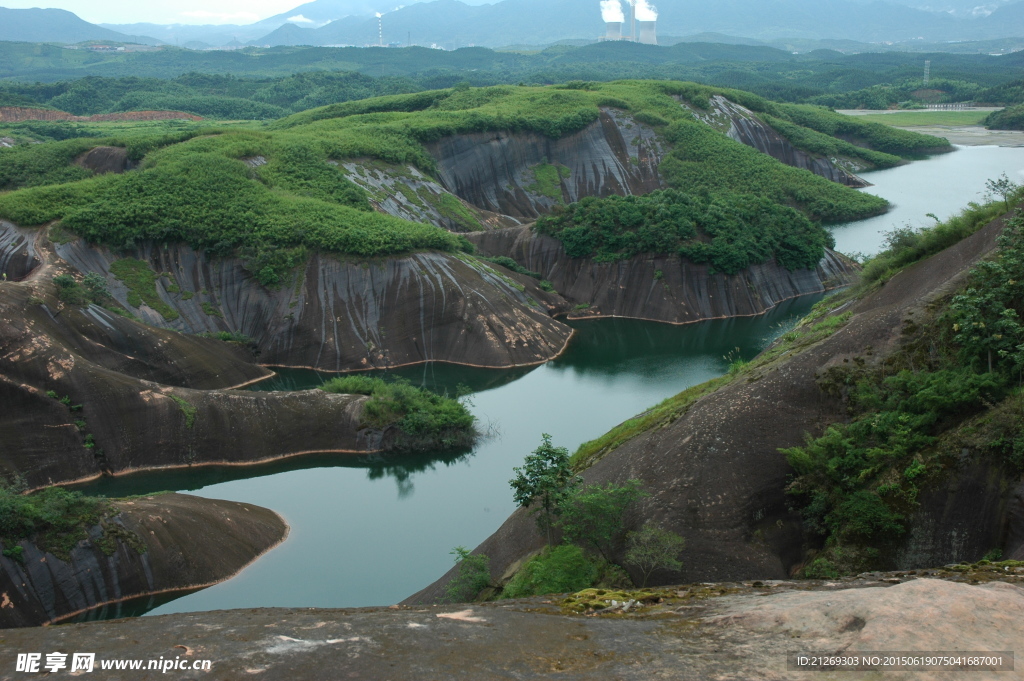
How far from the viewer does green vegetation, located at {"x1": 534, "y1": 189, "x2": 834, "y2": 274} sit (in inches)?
2223

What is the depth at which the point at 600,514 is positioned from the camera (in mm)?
19562

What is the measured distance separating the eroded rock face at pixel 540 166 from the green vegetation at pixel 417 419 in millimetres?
39686

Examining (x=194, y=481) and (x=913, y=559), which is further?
A: (x=194, y=481)

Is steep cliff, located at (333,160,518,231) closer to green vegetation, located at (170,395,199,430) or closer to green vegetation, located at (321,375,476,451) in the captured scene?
green vegetation, located at (321,375,476,451)

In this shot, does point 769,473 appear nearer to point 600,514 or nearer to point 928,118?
point 600,514

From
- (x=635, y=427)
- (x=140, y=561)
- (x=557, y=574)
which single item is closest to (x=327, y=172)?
(x=140, y=561)

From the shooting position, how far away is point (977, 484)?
1614 centimetres

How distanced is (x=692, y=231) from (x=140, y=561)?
133 feet

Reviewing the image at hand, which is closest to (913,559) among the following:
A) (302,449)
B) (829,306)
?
(829,306)

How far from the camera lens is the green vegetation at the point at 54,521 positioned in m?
23.7

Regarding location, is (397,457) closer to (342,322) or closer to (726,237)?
(342,322)

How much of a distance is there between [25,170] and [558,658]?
214 feet

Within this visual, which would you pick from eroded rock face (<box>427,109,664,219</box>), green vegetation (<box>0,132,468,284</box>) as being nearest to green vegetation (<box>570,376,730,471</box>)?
green vegetation (<box>0,132,468,284</box>)
